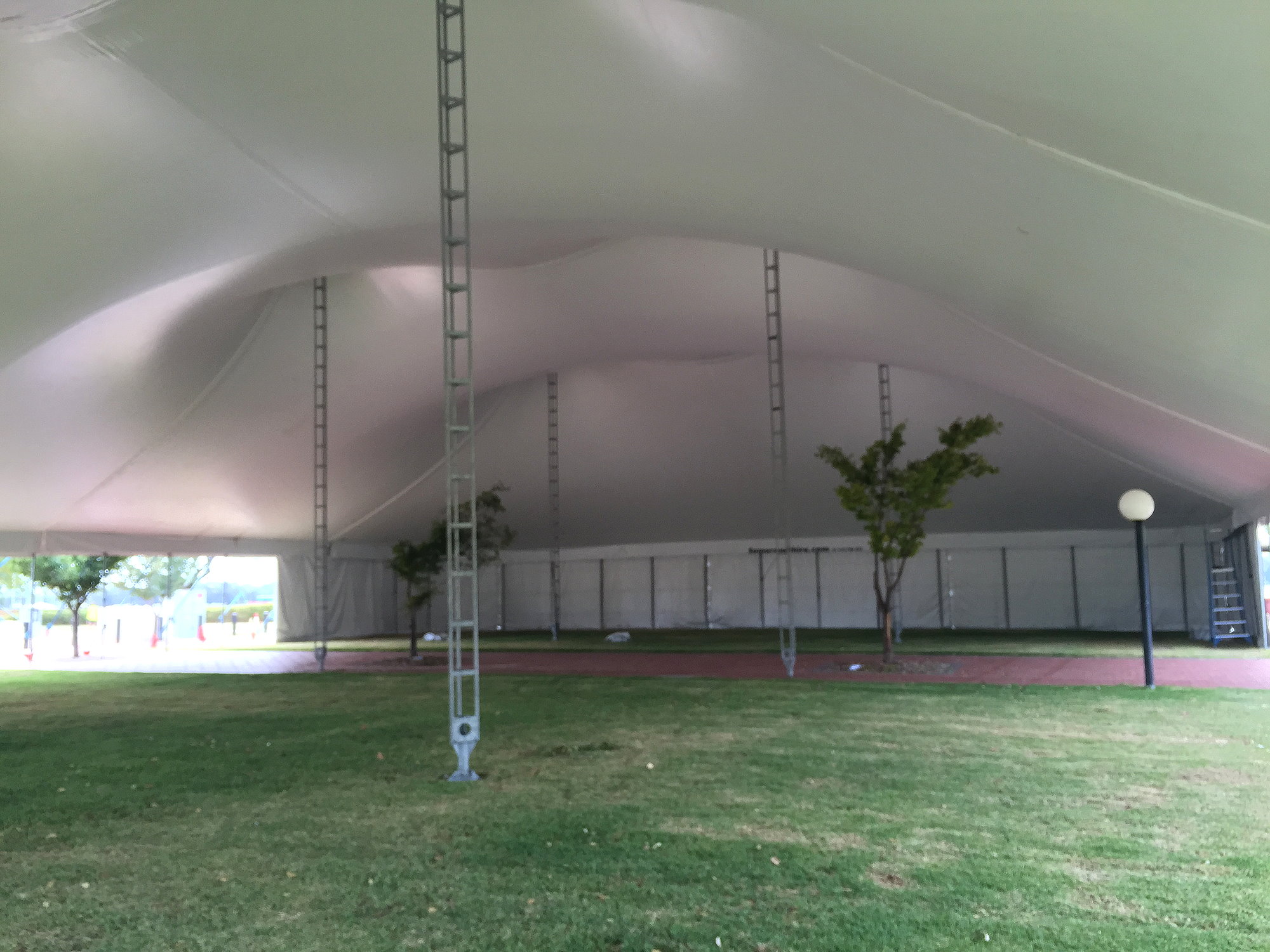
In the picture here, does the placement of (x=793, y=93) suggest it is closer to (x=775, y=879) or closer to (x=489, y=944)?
(x=775, y=879)

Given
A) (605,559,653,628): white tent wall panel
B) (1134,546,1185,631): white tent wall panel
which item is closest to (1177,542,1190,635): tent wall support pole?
(1134,546,1185,631): white tent wall panel

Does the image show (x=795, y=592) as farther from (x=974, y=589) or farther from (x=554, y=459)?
(x=554, y=459)

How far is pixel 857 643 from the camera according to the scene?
23297 mm

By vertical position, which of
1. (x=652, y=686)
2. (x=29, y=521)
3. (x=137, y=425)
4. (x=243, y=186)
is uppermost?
(x=243, y=186)

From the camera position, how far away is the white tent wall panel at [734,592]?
30578 mm

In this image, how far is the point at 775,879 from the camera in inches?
199

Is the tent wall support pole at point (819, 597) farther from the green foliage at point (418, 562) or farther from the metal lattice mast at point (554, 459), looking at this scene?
the green foliage at point (418, 562)

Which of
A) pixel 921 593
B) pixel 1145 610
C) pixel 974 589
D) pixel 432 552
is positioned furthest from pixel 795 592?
pixel 1145 610

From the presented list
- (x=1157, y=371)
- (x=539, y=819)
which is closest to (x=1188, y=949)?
(x=539, y=819)

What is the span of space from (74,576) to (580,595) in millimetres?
14600

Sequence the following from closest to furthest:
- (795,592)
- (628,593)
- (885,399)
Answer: (885,399) → (795,592) → (628,593)

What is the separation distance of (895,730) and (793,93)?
6.02 m

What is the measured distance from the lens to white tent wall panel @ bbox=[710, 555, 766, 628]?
30578 millimetres

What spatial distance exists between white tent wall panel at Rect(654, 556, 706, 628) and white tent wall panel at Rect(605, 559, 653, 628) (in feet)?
1.17
